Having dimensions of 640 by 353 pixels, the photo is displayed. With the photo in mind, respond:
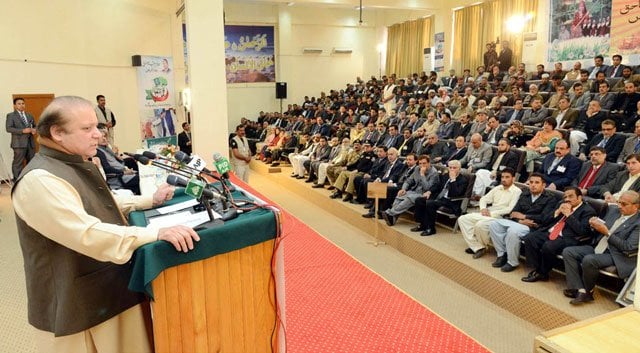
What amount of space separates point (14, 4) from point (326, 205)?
6.08 meters

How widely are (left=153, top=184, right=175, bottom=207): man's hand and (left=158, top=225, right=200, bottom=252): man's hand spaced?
487 millimetres

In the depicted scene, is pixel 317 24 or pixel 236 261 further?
pixel 317 24

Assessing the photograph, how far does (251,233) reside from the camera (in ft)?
4.84

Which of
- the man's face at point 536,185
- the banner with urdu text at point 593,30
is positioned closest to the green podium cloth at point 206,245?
the man's face at point 536,185

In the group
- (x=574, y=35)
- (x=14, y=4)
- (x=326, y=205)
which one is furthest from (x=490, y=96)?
(x=14, y=4)

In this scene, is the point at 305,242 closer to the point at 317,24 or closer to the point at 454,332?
the point at 454,332

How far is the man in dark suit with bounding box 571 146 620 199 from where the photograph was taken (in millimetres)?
5047

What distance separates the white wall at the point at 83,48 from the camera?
7828 mm

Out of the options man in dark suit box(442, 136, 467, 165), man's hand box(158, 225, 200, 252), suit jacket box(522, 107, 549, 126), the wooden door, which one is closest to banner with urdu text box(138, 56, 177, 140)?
the wooden door

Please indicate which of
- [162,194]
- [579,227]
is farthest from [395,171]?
[162,194]

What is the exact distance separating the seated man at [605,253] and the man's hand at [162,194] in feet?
11.1

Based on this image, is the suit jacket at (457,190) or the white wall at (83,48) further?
the white wall at (83,48)

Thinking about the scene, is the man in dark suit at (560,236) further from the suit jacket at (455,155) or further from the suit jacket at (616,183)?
the suit jacket at (455,155)

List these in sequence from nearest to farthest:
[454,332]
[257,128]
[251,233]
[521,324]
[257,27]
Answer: [251,233]
[454,332]
[521,324]
[257,128]
[257,27]
